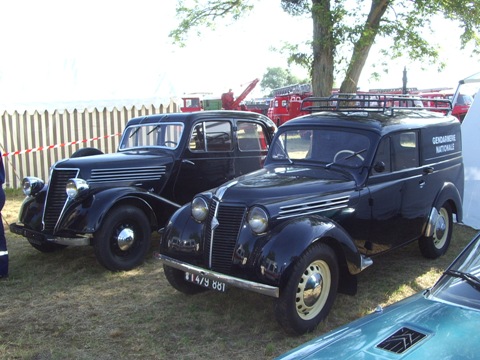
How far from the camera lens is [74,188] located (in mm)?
5738

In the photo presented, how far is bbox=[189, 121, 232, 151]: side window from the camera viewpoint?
22.3 ft

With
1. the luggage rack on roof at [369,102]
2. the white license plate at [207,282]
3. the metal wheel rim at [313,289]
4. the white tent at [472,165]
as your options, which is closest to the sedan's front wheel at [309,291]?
the metal wheel rim at [313,289]

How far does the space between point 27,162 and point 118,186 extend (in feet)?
20.3

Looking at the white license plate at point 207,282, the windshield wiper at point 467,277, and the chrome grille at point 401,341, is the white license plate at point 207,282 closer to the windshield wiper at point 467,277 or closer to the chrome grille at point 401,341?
the windshield wiper at point 467,277

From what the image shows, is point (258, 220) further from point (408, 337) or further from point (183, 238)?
point (408, 337)

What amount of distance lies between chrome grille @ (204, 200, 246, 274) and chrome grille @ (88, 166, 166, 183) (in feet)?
7.30

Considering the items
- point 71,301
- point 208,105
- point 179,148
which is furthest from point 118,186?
point 208,105

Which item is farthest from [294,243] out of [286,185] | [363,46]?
[363,46]

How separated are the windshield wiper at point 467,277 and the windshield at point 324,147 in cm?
231

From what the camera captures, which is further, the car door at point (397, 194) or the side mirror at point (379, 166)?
the car door at point (397, 194)

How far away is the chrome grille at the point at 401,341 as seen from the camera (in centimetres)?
217

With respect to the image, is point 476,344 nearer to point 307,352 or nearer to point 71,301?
point 307,352

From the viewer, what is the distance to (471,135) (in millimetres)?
8117

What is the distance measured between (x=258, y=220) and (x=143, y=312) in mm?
1533
